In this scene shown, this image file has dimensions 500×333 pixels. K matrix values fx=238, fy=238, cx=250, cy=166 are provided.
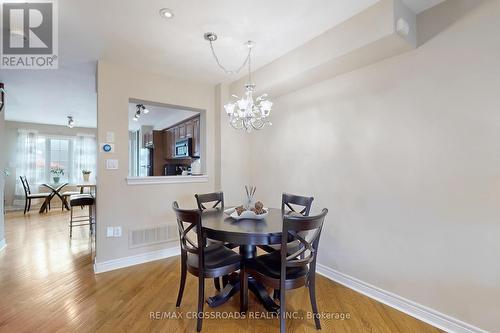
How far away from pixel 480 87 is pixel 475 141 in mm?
394

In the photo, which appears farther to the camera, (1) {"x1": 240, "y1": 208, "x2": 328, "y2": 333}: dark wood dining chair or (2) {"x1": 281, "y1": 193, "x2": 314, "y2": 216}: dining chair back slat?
(2) {"x1": 281, "y1": 193, "x2": 314, "y2": 216}: dining chair back slat

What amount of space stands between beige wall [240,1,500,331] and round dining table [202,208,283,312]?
0.93 m

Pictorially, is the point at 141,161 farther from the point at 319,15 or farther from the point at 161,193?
the point at 319,15

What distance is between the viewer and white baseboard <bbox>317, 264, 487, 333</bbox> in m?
1.83

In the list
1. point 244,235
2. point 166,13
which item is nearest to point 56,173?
point 166,13

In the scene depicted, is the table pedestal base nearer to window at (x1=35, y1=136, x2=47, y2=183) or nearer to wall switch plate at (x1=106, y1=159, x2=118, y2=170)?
wall switch plate at (x1=106, y1=159, x2=118, y2=170)

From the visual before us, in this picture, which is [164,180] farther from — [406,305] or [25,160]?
[25,160]

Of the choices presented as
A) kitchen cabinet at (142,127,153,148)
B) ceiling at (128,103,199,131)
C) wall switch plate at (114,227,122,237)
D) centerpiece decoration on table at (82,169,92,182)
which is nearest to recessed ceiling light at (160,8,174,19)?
wall switch plate at (114,227,122,237)

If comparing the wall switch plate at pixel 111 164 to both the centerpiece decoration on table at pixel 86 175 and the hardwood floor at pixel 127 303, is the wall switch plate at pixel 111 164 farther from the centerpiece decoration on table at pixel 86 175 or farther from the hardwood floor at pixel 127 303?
the centerpiece decoration on table at pixel 86 175

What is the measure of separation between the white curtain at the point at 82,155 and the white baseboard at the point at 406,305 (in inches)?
326

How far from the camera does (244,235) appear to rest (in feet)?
5.82

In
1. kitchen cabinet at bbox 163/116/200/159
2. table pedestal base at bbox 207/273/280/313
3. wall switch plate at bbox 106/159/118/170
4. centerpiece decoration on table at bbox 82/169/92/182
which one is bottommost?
table pedestal base at bbox 207/273/280/313

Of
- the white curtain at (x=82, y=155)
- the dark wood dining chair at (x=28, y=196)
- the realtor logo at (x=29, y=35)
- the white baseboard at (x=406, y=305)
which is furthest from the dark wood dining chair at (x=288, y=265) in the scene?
the white curtain at (x=82, y=155)

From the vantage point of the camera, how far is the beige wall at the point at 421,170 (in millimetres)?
1722
